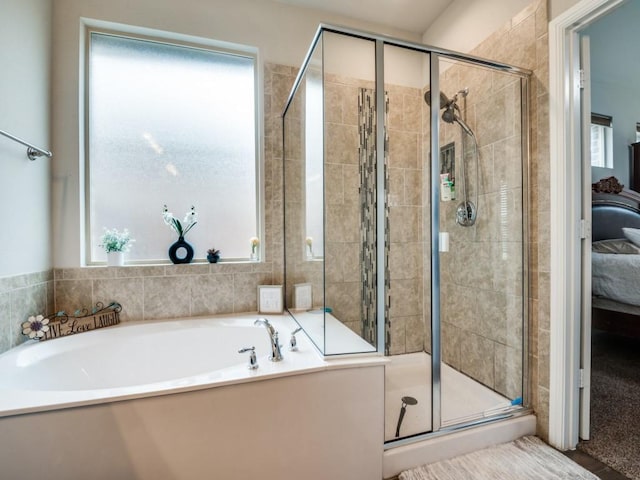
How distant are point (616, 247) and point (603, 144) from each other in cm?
127

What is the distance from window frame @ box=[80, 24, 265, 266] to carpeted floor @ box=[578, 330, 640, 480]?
222 cm

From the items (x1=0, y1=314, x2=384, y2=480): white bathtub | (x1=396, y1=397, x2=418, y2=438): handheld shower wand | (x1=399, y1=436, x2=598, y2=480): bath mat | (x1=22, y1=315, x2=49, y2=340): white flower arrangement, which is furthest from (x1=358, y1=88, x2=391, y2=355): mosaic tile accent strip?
(x1=22, y1=315, x2=49, y2=340): white flower arrangement

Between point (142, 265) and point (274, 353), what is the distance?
49.8 inches

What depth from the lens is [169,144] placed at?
2158mm

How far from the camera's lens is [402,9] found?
234 cm

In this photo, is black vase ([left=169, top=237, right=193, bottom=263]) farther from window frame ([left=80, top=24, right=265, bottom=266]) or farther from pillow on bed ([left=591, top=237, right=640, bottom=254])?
pillow on bed ([left=591, top=237, right=640, bottom=254])

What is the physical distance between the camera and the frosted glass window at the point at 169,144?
205 centimetres

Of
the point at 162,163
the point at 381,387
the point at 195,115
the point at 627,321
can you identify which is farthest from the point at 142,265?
the point at 627,321

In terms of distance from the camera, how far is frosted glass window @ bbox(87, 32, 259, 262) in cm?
205

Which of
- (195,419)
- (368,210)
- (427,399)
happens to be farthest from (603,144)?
(195,419)

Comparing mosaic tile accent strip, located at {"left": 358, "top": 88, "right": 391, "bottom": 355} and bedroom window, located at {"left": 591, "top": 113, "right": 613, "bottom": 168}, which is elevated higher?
bedroom window, located at {"left": 591, "top": 113, "right": 613, "bottom": 168}

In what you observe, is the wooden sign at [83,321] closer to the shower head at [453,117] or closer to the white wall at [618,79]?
the shower head at [453,117]

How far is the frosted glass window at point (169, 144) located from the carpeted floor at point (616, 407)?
236 cm

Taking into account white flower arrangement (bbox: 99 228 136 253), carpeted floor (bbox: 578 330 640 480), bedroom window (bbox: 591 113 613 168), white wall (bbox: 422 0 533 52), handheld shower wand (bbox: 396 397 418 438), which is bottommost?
carpeted floor (bbox: 578 330 640 480)
